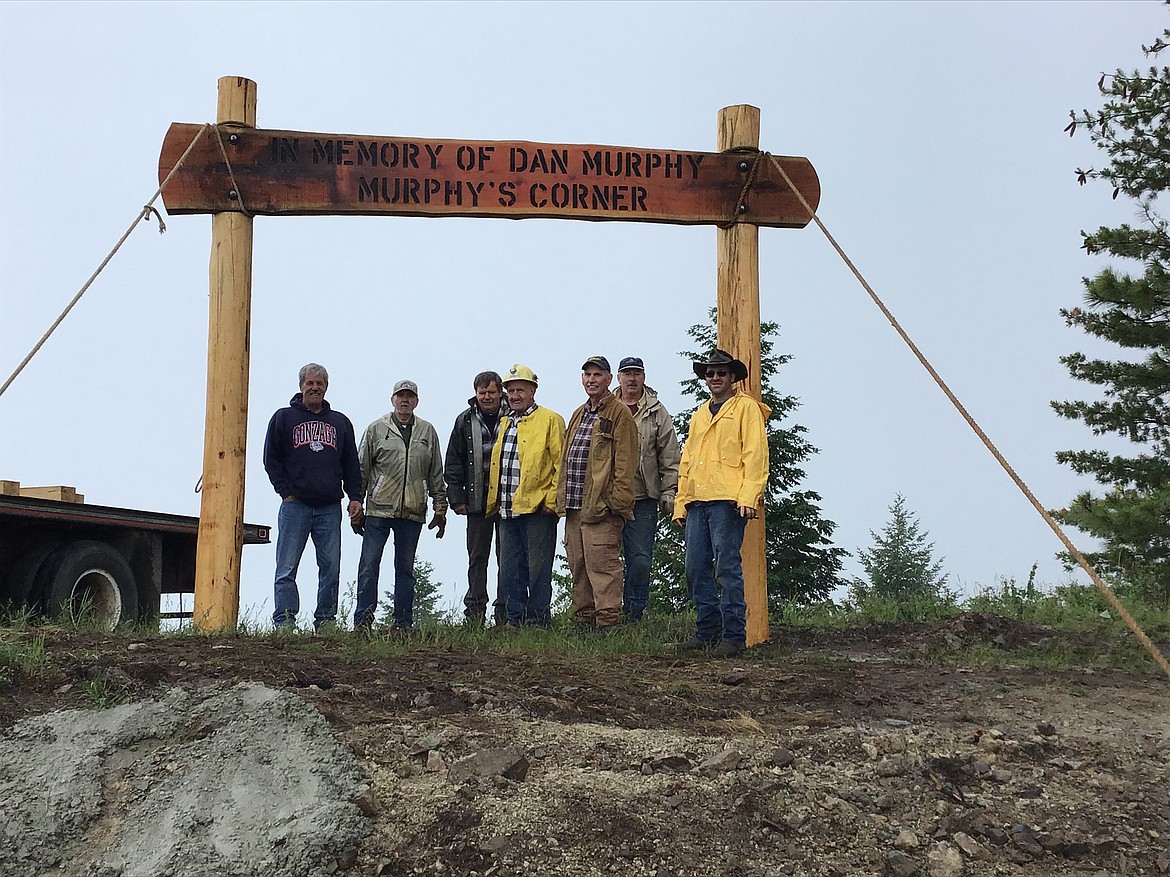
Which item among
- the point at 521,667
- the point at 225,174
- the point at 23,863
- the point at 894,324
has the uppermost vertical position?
the point at 225,174

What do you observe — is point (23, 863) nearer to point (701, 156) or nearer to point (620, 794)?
point (620, 794)

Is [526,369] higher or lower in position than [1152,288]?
lower

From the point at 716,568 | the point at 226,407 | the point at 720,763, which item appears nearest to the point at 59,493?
the point at 226,407

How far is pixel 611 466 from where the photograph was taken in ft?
26.0

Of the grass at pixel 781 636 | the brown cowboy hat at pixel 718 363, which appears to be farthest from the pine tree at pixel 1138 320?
the brown cowboy hat at pixel 718 363

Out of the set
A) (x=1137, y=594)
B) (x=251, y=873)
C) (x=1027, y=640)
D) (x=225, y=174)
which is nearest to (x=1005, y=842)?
(x=251, y=873)

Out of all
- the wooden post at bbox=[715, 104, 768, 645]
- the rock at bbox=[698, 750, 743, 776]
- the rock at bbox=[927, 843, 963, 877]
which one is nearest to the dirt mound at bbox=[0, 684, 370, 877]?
the rock at bbox=[698, 750, 743, 776]

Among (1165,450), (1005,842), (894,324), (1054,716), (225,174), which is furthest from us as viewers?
(1165,450)

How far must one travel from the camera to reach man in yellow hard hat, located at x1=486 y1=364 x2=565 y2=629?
8203mm

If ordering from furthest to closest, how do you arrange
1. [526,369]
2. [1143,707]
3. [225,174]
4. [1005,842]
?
[526,369] < [225,174] < [1143,707] < [1005,842]

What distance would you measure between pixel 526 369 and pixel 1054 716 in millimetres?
4221

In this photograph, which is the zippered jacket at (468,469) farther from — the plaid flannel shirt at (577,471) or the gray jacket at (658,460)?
the gray jacket at (658,460)

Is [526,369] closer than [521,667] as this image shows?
No

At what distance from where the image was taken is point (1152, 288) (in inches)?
515
